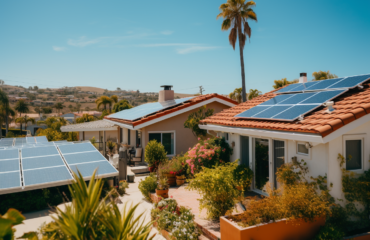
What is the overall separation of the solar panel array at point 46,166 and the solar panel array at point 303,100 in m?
6.78

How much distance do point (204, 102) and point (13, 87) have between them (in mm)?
166300

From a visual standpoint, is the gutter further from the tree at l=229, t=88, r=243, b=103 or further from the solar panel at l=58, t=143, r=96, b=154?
the tree at l=229, t=88, r=243, b=103

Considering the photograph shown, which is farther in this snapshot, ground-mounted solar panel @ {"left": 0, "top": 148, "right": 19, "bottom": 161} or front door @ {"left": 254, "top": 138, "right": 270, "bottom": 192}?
ground-mounted solar panel @ {"left": 0, "top": 148, "right": 19, "bottom": 161}

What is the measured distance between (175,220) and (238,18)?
24.5m

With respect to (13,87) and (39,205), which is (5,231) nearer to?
(39,205)

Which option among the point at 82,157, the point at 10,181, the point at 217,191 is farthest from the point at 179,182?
the point at 10,181

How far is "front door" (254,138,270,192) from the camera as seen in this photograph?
9.77 meters

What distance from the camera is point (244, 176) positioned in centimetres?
1009

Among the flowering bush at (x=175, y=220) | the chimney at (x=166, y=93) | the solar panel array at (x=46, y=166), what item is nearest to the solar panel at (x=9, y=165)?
the solar panel array at (x=46, y=166)

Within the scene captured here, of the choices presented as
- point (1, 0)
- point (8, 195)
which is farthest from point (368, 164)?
point (1, 0)

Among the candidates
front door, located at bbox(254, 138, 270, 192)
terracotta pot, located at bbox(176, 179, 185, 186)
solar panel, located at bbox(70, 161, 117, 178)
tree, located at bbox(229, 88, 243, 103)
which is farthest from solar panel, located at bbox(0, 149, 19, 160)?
tree, located at bbox(229, 88, 243, 103)

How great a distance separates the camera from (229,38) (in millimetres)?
27797

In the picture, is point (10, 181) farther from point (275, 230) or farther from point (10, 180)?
point (275, 230)

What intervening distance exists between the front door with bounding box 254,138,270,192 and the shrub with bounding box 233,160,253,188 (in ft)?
1.05
